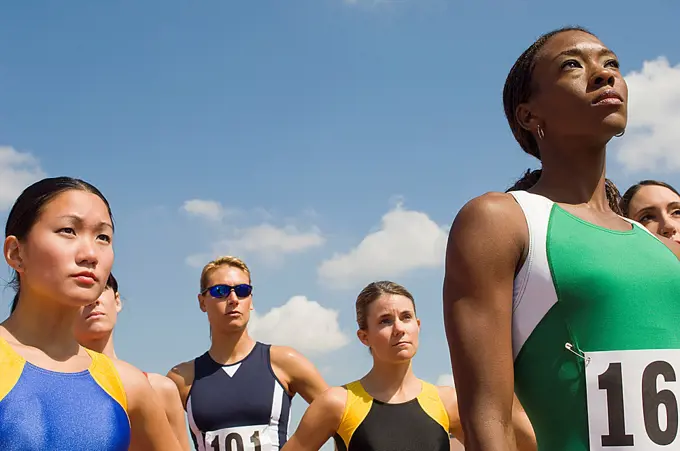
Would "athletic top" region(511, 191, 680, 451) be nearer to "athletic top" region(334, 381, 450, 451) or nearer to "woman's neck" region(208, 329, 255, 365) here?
"athletic top" region(334, 381, 450, 451)

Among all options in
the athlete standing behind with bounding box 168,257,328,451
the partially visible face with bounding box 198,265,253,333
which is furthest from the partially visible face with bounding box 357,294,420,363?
the partially visible face with bounding box 198,265,253,333

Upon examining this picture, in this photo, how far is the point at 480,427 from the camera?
7.94 feet

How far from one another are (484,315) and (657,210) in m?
3.26

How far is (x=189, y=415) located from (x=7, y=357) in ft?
17.6

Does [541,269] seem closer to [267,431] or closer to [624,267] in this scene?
[624,267]

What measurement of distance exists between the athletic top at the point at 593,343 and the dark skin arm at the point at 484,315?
0.24ft

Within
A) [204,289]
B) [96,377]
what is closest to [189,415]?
[204,289]

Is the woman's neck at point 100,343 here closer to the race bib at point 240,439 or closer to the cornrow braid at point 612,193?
the race bib at point 240,439

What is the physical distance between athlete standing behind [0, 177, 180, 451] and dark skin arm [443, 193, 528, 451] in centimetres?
177

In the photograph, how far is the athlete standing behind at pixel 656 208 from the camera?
529cm

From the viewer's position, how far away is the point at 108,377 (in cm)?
377

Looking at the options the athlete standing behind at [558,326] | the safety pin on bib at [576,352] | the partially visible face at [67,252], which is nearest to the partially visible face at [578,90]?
the athlete standing behind at [558,326]

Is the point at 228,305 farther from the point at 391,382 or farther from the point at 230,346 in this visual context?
the point at 391,382

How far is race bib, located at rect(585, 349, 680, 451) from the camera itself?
245 cm
